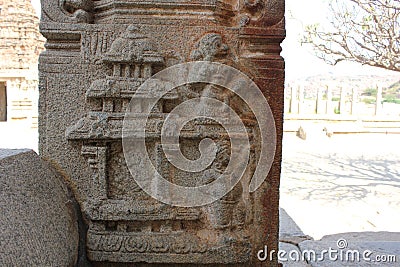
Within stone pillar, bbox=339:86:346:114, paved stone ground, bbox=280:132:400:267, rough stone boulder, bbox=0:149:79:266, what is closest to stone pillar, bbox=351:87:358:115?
stone pillar, bbox=339:86:346:114

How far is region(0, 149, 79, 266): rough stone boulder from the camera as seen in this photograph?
1.14m

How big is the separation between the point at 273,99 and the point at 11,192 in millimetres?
1041

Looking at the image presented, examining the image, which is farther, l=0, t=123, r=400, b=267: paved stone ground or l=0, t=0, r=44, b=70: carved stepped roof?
l=0, t=0, r=44, b=70: carved stepped roof

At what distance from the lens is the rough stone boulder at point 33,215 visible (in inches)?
44.9

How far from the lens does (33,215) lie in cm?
127

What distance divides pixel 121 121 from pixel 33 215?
1.60 ft

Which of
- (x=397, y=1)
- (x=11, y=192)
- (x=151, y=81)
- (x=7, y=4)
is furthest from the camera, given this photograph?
(x=7, y=4)

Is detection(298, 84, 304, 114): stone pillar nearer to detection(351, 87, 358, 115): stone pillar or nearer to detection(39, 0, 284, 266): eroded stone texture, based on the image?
detection(351, 87, 358, 115): stone pillar

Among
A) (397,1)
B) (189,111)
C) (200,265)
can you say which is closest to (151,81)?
(189,111)

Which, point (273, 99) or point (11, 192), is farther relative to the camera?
point (273, 99)

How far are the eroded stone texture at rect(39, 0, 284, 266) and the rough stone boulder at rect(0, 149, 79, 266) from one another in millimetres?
129

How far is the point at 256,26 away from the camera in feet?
5.46

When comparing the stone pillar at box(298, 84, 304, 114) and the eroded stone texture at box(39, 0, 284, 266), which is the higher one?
the stone pillar at box(298, 84, 304, 114)

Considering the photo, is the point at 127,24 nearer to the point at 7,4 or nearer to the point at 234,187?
the point at 234,187
